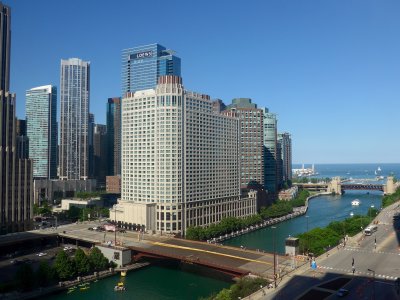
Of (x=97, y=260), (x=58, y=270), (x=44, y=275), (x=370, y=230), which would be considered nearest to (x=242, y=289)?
(x=97, y=260)

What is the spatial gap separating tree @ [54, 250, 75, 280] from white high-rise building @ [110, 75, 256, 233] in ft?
135

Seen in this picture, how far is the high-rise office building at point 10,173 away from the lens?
11938 cm

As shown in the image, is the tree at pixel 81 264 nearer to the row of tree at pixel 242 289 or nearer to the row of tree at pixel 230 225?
the row of tree at pixel 242 289

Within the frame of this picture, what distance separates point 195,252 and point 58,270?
98.2 feet

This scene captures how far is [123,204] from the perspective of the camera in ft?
430

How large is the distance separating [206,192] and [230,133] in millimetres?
28005

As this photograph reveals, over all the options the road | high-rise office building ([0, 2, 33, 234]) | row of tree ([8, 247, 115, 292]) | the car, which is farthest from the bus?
high-rise office building ([0, 2, 33, 234])

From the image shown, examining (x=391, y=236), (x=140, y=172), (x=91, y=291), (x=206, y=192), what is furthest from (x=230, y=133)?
(x=91, y=291)

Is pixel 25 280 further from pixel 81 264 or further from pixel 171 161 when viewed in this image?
pixel 171 161

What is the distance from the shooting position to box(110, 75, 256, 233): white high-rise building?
12462 cm

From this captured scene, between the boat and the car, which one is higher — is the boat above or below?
below

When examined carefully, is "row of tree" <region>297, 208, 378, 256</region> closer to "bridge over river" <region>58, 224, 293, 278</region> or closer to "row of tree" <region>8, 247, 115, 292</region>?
"bridge over river" <region>58, 224, 293, 278</region>

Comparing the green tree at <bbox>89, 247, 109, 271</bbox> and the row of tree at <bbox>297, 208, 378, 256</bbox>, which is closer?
the green tree at <bbox>89, 247, 109, 271</bbox>

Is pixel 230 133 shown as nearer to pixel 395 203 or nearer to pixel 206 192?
pixel 206 192
